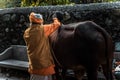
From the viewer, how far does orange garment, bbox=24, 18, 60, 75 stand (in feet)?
17.6

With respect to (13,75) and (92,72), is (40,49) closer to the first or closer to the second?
(92,72)

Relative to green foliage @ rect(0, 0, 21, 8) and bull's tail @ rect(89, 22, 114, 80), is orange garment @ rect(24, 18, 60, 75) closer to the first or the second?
bull's tail @ rect(89, 22, 114, 80)

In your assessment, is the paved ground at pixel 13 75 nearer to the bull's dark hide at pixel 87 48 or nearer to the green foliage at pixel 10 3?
the bull's dark hide at pixel 87 48

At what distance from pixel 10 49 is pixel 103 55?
460cm

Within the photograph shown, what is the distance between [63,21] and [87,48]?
3393 mm

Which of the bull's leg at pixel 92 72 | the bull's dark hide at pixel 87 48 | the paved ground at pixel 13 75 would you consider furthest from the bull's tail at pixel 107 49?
the paved ground at pixel 13 75

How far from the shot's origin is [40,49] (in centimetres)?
535

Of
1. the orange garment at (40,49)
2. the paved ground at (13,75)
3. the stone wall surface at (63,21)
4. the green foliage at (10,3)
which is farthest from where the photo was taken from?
the green foliage at (10,3)

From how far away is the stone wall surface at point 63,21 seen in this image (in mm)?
7246

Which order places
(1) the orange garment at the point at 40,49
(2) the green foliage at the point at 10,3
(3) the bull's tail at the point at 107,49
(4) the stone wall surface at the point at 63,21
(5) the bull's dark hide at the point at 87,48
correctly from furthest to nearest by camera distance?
1. (2) the green foliage at the point at 10,3
2. (4) the stone wall surface at the point at 63,21
3. (1) the orange garment at the point at 40,49
4. (3) the bull's tail at the point at 107,49
5. (5) the bull's dark hide at the point at 87,48

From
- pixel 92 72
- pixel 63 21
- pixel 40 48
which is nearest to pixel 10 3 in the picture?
pixel 63 21

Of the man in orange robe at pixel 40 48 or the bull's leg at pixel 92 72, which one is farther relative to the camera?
the man in orange robe at pixel 40 48

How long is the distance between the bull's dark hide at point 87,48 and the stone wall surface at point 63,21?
94.3 inches

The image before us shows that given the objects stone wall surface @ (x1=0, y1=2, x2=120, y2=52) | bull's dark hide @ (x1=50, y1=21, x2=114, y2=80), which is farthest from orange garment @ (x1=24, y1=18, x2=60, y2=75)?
stone wall surface @ (x1=0, y1=2, x2=120, y2=52)
